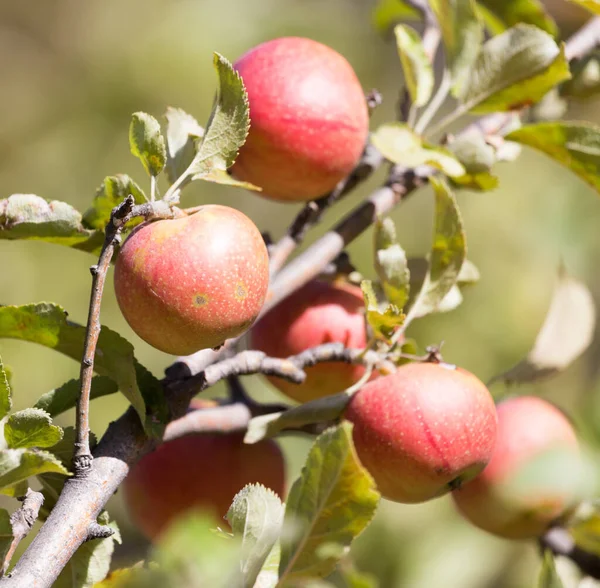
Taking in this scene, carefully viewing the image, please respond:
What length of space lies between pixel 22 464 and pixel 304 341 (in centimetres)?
48

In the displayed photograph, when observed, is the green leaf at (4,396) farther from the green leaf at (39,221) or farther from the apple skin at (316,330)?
the apple skin at (316,330)

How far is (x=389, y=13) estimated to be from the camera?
1.33m

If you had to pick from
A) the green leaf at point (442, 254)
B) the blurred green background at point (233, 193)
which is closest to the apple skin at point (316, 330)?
the green leaf at point (442, 254)

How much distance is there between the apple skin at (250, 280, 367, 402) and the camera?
0.92 m

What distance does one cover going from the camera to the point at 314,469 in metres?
0.54

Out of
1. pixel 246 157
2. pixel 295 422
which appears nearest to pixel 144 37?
pixel 246 157

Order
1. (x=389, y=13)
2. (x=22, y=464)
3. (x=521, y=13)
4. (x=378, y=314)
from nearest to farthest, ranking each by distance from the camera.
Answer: (x=22, y=464) → (x=378, y=314) → (x=521, y=13) → (x=389, y=13)

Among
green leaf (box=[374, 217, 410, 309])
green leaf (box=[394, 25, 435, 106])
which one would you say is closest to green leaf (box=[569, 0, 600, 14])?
green leaf (box=[394, 25, 435, 106])

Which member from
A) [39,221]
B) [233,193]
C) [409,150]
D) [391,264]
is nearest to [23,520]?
[39,221]

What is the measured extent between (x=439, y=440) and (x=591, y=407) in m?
0.22

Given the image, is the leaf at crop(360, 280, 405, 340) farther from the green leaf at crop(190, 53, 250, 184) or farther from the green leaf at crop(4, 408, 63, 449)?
the green leaf at crop(4, 408, 63, 449)

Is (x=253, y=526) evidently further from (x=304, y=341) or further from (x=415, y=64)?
(x=415, y=64)

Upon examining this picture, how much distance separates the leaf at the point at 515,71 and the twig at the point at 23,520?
→ 0.63 m

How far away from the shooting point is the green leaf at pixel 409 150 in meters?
0.83
